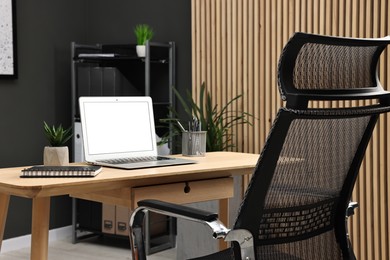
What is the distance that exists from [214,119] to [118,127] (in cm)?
156

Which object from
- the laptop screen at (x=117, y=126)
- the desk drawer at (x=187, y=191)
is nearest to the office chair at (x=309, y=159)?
the desk drawer at (x=187, y=191)

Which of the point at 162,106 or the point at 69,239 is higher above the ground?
the point at 162,106

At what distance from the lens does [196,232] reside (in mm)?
4668

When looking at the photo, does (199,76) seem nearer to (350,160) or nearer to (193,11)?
(193,11)

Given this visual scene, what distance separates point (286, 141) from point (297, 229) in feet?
1.06

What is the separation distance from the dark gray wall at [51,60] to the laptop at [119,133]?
6.39ft

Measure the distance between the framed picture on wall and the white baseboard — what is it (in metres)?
1.22

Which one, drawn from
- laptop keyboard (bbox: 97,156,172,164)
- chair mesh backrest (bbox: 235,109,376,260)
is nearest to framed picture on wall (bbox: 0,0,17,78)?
laptop keyboard (bbox: 97,156,172,164)

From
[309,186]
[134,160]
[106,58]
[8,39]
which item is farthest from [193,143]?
[8,39]

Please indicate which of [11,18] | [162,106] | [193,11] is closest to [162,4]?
[193,11]

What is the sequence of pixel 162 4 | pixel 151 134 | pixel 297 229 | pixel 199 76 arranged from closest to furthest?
pixel 297 229 < pixel 151 134 < pixel 199 76 < pixel 162 4

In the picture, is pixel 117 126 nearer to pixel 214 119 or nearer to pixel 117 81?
pixel 214 119

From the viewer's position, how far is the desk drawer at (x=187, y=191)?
119 inches

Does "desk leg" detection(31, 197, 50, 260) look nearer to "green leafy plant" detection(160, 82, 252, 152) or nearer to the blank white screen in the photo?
the blank white screen
